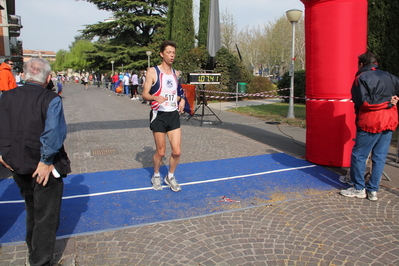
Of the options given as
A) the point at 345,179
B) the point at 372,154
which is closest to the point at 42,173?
the point at 372,154

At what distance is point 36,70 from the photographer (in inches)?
109

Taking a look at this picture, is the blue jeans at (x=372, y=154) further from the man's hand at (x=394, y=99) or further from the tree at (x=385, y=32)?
the tree at (x=385, y=32)

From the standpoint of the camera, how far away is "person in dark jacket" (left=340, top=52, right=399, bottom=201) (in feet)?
14.8

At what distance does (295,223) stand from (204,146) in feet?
14.7

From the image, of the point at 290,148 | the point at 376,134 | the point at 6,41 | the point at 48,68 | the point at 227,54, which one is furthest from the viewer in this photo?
the point at 6,41

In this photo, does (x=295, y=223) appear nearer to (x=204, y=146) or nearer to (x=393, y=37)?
(x=204, y=146)

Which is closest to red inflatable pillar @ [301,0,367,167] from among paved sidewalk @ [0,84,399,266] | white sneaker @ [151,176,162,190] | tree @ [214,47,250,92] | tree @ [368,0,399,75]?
paved sidewalk @ [0,84,399,266]

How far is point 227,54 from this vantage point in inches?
893

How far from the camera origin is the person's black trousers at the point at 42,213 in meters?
2.83

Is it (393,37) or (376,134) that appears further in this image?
(393,37)

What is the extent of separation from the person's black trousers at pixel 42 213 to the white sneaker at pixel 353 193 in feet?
12.2

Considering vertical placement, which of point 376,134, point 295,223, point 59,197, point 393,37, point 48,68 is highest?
point 393,37

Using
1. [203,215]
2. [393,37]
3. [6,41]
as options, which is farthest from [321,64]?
[6,41]

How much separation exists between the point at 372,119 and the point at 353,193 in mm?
1041
